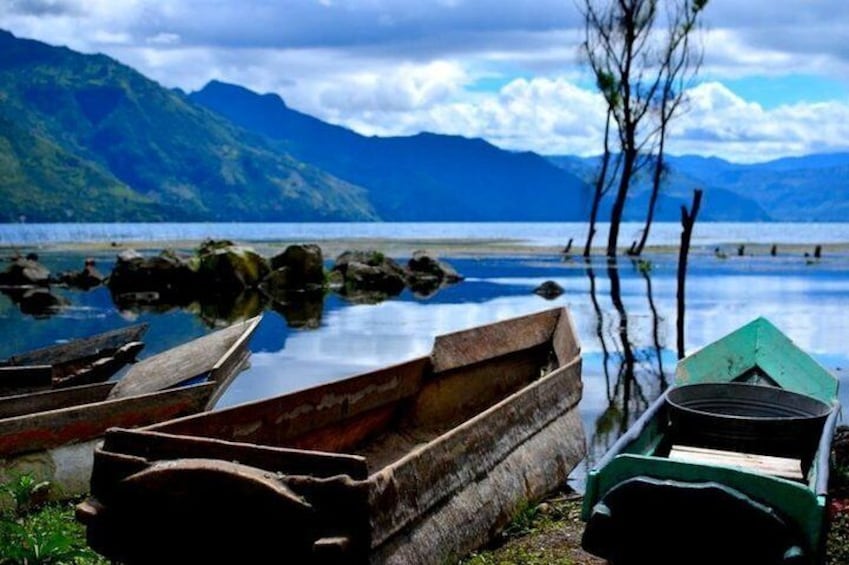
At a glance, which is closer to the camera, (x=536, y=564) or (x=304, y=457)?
(x=304, y=457)

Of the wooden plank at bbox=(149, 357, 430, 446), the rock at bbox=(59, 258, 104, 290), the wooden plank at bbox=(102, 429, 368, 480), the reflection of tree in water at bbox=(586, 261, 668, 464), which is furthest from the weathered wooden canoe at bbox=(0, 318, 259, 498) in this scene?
the rock at bbox=(59, 258, 104, 290)

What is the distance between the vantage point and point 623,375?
17.0 meters

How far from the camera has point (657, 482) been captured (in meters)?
6.52

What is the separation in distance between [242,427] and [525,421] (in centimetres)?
287

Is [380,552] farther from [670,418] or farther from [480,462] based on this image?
[670,418]

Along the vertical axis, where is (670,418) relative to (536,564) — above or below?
above

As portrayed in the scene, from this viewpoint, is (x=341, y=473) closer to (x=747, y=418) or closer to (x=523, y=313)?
(x=747, y=418)

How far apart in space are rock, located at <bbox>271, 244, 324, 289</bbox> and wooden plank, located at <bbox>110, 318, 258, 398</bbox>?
23.9m

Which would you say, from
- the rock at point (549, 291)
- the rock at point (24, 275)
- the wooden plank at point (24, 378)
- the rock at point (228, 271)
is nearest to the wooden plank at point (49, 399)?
the wooden plank at point (24, 378)

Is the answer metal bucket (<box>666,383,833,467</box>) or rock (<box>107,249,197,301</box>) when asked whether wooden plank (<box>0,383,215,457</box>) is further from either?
rock (<box>107,249,197,301</box>)

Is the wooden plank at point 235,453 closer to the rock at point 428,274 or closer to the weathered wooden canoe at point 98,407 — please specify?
the weathered wooden canoe at point 98,407

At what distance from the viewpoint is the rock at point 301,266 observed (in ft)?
120


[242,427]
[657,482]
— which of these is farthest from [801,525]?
[242,427]

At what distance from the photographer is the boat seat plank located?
8367 mm
